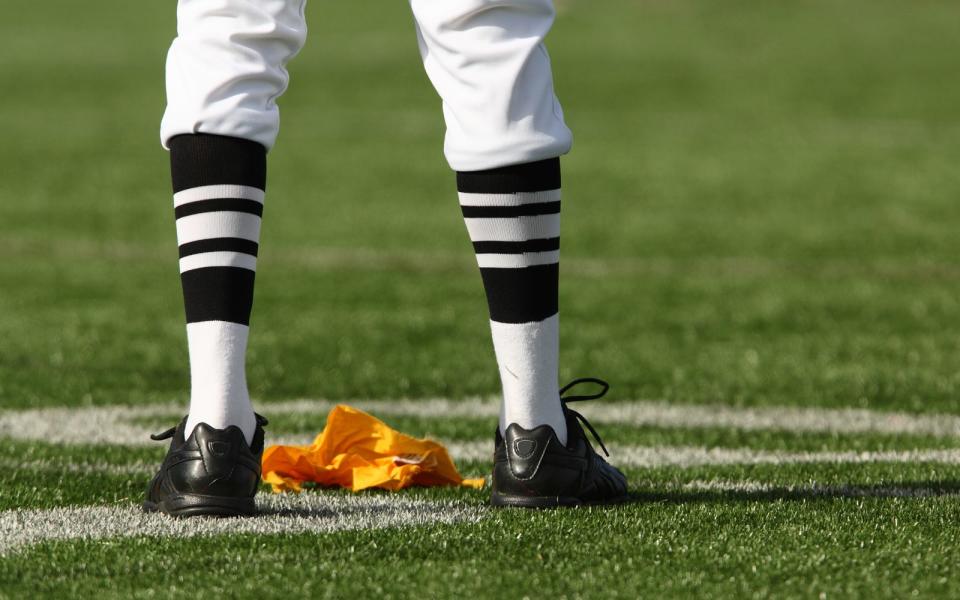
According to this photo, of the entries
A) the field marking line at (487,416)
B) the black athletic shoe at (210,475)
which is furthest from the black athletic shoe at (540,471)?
the field marking line at (487,416)

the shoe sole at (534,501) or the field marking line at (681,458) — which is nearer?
the shoe sole at (534,501)

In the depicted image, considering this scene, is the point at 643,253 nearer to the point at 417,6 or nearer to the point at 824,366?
the point at 824,366

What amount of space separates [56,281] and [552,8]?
17.0 feet

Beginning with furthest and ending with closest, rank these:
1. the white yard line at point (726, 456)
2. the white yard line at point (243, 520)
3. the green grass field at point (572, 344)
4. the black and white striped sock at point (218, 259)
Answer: the white yard line at point (726, 456)
the black and white striped sock at point (218, 259)
the white yard line at point (243, 520)
the green grass field at point (572, 344)

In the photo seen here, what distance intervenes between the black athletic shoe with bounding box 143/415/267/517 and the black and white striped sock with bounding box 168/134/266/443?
0.09 ft

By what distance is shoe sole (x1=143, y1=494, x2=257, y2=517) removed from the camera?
2242mm

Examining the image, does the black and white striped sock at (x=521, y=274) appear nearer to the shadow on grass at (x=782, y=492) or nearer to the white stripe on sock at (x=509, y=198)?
the white stripe on sock at (x=509, y=198)

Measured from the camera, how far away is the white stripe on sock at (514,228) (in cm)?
239

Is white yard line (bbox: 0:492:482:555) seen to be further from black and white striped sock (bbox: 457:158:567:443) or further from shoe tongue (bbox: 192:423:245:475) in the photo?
black and white striped sock (bbox: 457:158:567:443)

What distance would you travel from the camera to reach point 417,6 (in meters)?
2.37

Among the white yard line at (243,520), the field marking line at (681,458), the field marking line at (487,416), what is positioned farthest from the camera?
the field marking line at (487,416)

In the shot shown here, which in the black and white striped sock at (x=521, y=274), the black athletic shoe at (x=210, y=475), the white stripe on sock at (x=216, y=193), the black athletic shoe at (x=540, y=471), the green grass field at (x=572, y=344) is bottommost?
the green grass field at (x=572, y=344)

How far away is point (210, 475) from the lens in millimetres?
2229

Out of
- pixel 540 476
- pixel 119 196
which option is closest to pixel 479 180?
pixel 540 476
